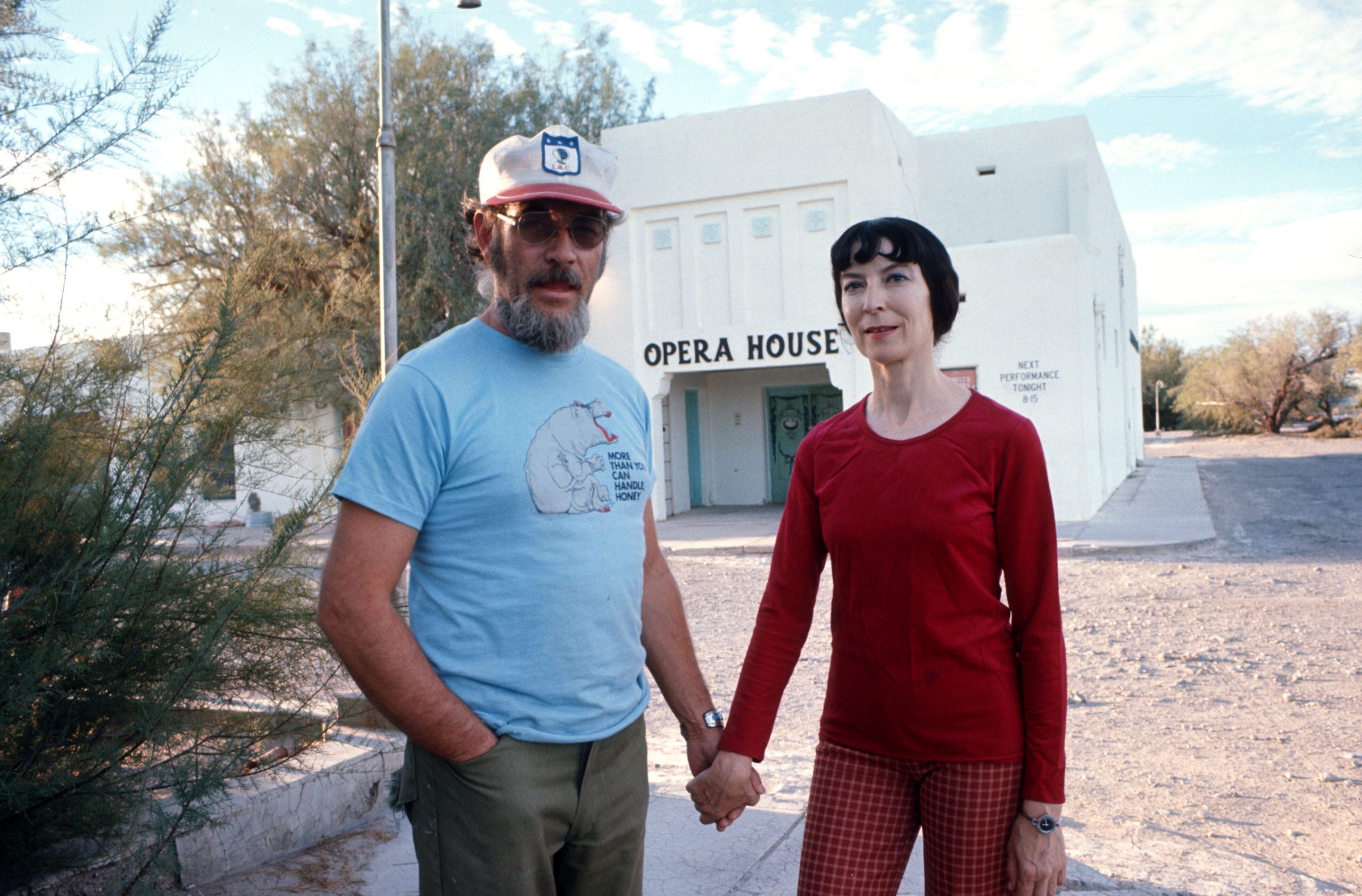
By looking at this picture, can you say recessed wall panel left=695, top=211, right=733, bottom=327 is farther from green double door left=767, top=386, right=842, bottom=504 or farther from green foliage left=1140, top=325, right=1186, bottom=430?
green foliage left=1140, top=325, right=1186, bottom=430

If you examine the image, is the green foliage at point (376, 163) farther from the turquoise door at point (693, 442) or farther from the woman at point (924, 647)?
the woman at point (924, 647)

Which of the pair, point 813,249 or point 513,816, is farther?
point 813,249

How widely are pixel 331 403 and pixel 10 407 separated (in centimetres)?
260

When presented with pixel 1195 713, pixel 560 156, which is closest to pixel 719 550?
pixel 1195 713

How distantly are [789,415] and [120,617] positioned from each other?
1843 cm

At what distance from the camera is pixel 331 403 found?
6.04 meters

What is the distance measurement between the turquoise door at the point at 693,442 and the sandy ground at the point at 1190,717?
844cm

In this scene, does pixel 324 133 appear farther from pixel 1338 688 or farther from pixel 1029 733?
pixel 1029 733

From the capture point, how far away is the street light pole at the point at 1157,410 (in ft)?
186

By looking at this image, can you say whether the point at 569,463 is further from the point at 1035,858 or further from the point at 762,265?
the point at 762,265

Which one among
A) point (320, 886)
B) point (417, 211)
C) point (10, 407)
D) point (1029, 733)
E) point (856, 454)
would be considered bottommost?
point (320, 886)

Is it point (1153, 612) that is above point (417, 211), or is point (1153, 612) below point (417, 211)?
below

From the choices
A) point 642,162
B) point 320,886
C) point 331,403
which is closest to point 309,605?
point 320,886

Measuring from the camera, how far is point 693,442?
68.9 feet
